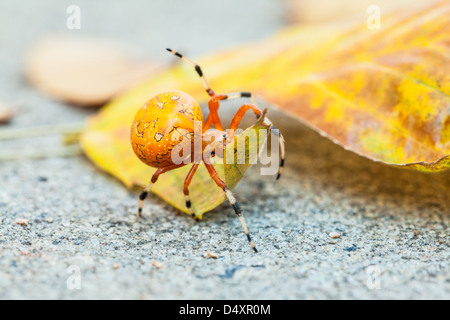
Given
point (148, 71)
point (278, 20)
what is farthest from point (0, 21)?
point (278, 20)

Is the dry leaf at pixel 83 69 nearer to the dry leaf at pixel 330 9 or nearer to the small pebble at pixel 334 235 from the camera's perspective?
the dry leaf at pixel 330 9

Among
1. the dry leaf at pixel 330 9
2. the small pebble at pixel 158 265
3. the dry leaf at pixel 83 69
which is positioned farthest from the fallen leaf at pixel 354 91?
the dry leaf at pixel 330 9

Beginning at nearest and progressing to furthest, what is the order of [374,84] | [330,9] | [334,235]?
[334,235]
[374,84]
[330,9]

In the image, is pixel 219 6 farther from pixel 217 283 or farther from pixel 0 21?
pixel 217 283

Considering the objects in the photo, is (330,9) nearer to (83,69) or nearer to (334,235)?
(83,69)

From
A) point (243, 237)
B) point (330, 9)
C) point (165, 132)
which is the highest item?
point (330, 9)

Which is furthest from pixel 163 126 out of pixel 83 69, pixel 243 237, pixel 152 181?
pixel 83 69
